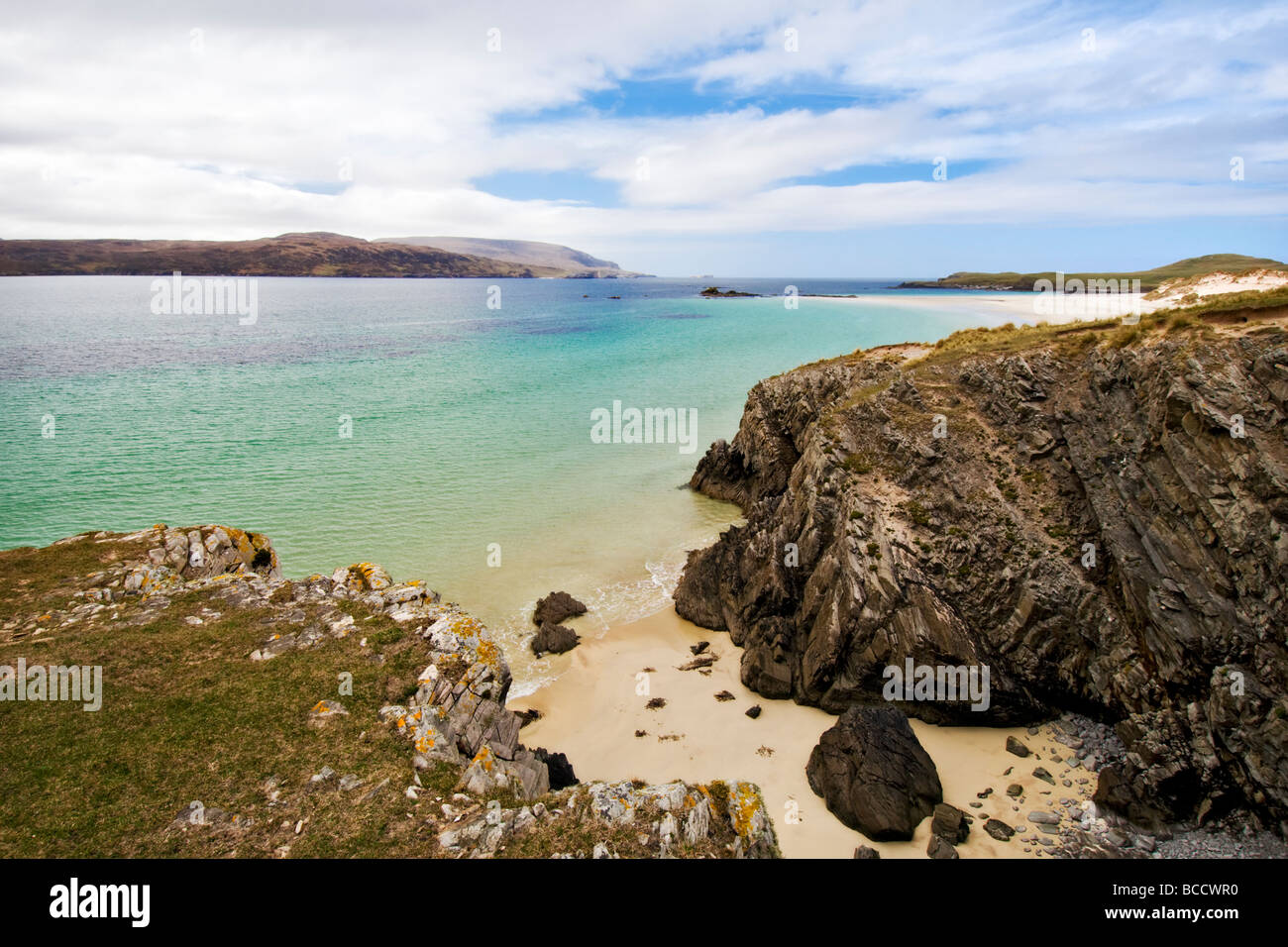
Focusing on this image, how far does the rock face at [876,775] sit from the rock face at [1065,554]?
3238 mm

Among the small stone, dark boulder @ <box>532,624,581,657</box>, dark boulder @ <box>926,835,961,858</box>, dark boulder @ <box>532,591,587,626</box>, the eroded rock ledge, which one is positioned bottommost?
dark boulder @ <box>926,835,961,858</box>

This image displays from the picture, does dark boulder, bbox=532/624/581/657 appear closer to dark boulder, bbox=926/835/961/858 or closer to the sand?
the sand

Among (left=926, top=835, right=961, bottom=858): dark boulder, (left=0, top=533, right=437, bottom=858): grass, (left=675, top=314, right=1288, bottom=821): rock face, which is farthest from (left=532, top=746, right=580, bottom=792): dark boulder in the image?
(left=926, top=835, right=961, bottom=858): dark boulder

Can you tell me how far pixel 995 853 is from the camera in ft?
51.6

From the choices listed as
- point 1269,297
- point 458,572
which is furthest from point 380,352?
point 1269,297

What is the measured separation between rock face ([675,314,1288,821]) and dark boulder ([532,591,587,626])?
501cm

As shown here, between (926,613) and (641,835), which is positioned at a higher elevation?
(926,613)

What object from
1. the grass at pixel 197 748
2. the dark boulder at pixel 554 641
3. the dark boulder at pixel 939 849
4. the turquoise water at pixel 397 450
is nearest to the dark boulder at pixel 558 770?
the grass at pixel 197 748

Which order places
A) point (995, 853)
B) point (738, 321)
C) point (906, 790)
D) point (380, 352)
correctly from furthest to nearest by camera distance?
point (738, 321) → point (380, 352) → point (906, 790) → point (995, 853)

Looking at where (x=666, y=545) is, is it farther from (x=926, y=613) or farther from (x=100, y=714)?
(x=100, y=714)

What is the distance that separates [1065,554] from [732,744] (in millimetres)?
14349

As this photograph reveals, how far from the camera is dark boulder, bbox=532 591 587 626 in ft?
91.7

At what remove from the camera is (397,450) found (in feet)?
167

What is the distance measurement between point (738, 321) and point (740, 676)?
140 meters
